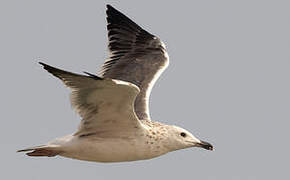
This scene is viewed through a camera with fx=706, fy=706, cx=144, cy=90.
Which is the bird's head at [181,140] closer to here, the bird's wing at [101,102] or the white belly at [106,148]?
the white belly at [106,148]

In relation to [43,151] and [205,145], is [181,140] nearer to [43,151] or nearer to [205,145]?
[205,145]

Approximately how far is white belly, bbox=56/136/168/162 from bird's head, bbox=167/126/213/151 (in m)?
0.45

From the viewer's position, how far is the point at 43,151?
9.45 meters

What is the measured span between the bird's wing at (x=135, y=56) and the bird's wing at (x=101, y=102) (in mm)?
1060

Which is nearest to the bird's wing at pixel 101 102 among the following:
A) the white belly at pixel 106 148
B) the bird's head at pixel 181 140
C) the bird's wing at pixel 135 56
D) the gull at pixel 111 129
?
the gull at pixel 111 129

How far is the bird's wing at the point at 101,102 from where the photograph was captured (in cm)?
837

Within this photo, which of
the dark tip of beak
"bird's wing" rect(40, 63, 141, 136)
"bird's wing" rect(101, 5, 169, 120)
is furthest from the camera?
"bird's wing" rect(101, 5, 169, 120)

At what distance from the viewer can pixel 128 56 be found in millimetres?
12070

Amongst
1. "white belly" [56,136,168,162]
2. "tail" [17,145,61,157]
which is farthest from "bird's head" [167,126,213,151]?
"tail" [17,145,61,157]

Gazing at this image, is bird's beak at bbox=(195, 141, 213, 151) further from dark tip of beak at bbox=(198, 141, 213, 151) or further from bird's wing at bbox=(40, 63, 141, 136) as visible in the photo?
bird's wing at bbox=(40, 63, 141, 136)

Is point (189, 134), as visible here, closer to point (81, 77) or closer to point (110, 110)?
point (110, 110)

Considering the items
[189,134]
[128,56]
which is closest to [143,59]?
[128,56]

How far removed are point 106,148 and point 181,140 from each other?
113 cm

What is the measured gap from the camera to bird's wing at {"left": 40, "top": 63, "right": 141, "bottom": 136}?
27.5ft
